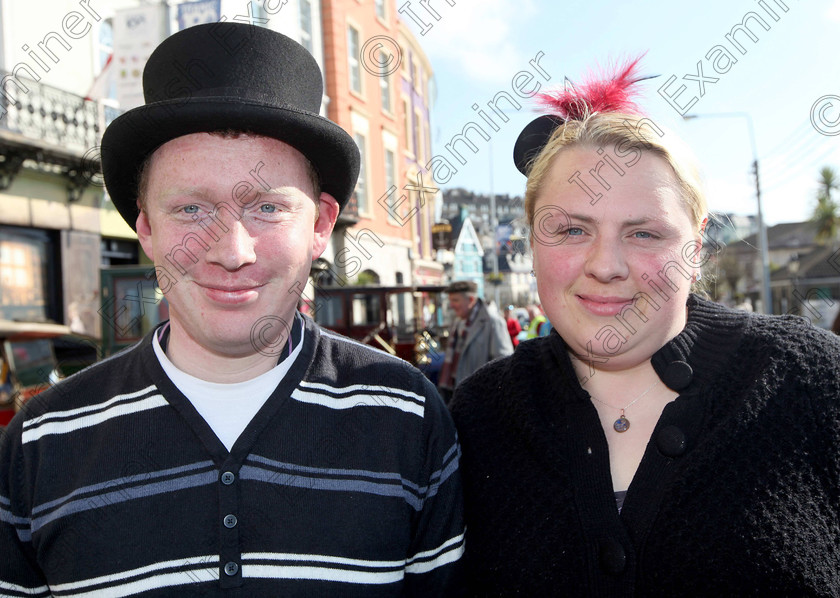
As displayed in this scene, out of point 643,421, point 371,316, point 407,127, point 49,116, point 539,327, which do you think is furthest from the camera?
point 407,127

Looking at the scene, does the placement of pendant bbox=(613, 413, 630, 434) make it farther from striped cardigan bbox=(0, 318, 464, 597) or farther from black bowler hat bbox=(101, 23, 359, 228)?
black bowler hat bbox=(101, 23, 359, 228)

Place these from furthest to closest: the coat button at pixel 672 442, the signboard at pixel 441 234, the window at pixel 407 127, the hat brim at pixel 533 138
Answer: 1. the window at pixel 407 127
2. the signboard at pixel 441 234
3. the hat brim at pixel 533 138
4. the coat button at pixel 672 442

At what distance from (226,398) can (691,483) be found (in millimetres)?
1073

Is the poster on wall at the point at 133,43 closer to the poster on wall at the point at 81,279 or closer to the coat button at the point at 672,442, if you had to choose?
the poster on wall at the point at 81,279

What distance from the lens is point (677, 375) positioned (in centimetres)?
161

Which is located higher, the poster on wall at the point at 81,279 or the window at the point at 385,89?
the window at the point at 385,89

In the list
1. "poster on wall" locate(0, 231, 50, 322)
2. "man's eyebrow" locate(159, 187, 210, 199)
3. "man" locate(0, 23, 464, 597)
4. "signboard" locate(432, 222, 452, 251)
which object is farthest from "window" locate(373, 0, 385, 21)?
"man's eyebrow" locate(159, 187, 210, 199)

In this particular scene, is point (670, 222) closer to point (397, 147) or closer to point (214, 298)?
point (214, 298)

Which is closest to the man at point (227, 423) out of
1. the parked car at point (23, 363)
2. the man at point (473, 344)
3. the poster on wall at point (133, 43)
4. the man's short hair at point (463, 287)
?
the parked car at point (23, 363)

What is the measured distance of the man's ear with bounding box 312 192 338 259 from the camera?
67.4 inches

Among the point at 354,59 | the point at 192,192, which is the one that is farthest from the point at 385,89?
the point at 192,192

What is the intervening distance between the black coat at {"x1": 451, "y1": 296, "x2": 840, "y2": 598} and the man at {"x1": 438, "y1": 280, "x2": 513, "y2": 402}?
406cm

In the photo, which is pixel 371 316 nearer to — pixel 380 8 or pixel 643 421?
pixel 643 421

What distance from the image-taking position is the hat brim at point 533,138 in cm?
185
